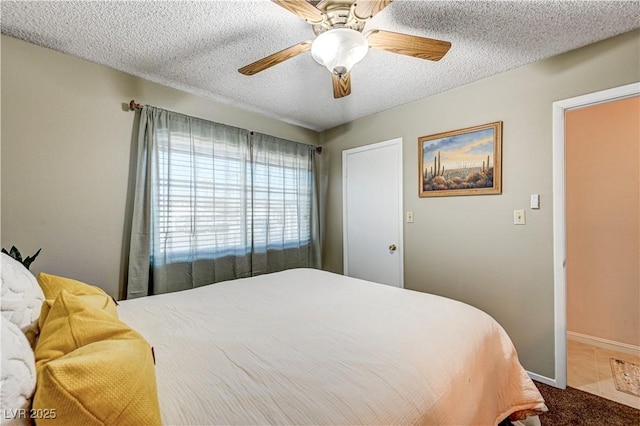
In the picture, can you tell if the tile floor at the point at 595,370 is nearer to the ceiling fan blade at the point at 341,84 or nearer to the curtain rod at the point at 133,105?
the ceiling fan blade at the point at 341,84

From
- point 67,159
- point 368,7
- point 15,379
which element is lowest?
point 15,379

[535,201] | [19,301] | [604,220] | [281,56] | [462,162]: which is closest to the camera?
[19,301]

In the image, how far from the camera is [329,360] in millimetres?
1030

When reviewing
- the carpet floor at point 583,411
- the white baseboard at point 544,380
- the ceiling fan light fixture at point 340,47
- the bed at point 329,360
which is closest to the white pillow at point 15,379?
the bed at point 329,360

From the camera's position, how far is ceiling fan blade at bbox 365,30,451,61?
4.72ft

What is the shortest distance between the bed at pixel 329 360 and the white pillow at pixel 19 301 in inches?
15.4

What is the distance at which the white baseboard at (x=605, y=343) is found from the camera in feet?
8.05

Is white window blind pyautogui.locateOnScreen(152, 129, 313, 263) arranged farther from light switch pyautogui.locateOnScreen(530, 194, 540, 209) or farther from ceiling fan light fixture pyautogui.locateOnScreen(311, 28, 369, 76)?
light switch pyautogui.locateOnScreen(530, 194, 540, 209)

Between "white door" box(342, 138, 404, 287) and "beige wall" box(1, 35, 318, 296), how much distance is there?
2181 millimetres

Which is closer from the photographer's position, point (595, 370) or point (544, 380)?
point (544, 380)

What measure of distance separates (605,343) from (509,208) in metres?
1.73

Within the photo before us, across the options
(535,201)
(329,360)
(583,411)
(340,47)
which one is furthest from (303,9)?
(583,411)

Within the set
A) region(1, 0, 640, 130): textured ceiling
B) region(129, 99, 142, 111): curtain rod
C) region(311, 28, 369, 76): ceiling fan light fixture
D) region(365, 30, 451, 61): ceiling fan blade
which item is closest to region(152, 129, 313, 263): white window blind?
region(129, 99, 142, 111): curtain rod

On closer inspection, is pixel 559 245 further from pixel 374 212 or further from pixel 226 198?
pixel 226 198
